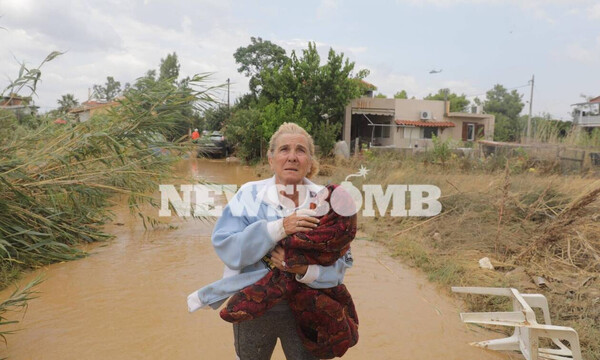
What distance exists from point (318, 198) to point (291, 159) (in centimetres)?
22

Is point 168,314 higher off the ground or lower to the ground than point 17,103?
lower

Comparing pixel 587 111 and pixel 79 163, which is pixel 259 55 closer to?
pixel 79 163

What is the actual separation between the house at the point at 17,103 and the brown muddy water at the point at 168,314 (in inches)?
69.7

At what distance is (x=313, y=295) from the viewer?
1452 millimetres

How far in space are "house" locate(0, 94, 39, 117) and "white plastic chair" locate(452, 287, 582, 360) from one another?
431 centimetres

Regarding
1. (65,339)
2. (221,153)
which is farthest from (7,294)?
(221,153)

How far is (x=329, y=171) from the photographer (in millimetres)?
11773

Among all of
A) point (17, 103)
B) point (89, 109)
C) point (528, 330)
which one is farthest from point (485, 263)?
point (17, 103)

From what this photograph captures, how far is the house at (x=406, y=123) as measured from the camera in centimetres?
1962

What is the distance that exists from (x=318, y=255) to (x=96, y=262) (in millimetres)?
4455

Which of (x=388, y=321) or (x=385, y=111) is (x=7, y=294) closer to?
(x=388, y=321)

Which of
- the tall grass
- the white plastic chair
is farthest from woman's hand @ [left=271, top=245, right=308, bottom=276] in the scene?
the tall grass

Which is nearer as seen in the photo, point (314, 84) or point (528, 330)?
point (528, 330)

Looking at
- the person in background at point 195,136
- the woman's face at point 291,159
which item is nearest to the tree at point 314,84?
the person in background at point 195,136
